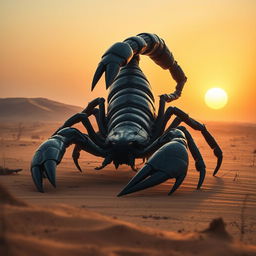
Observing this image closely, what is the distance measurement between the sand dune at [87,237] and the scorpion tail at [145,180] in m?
1.95

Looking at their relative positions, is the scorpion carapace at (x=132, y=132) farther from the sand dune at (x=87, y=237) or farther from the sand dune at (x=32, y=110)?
the sand dune at (x=32, y=110)

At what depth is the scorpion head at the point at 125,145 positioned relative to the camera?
6113 mm

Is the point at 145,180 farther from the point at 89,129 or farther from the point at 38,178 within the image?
the point at 89,129

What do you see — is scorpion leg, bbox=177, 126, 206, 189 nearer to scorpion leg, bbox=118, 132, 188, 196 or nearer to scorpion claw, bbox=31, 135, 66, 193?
scorpion leg, bbox=118, 132, 188, 196

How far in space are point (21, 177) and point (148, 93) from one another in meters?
2.83

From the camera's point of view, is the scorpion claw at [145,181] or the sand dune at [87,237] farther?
the scorpion claw at [145,181]

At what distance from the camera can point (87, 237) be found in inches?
96.5

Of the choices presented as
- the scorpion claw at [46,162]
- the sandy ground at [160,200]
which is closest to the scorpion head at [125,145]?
the sandy ground at [160,200]

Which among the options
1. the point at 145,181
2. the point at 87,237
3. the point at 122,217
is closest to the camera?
the point at 87,237

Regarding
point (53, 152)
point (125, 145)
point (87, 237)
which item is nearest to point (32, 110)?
point (125, 145)

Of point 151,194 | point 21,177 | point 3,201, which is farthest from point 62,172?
point 3,201

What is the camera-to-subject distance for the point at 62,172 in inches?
298

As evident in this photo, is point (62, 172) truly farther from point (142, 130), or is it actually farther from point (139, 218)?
point (139, 218)

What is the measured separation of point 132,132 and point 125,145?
34 cm
